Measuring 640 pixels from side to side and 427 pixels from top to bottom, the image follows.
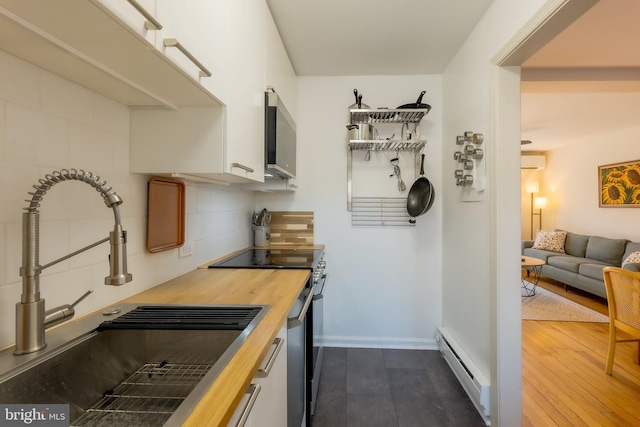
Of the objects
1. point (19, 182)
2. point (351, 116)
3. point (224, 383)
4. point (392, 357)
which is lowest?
point (392, 357)

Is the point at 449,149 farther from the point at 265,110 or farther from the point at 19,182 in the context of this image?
the point at 19,182

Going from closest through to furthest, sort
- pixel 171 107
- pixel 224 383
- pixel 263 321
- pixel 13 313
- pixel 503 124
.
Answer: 1. pixel 224 383
2. pixel 13 313
3. pixel 263 321
4. pixel 171 107
5. pixel 503 124

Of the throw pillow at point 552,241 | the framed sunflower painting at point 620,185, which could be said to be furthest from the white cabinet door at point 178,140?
the throw pillow at point 552,241

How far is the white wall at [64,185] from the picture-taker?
722 millimetres

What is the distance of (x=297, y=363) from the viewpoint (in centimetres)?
132

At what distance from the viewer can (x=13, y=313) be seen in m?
0.73

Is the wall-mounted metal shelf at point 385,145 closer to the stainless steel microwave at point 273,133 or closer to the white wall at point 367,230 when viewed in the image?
the white wall at point 367,230

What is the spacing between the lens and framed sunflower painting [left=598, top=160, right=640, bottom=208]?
4.18 meters

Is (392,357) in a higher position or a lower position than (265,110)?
lower

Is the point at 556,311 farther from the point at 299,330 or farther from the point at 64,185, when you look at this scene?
the point at 64,185

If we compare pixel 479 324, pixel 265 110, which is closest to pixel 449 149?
pixel 479 324

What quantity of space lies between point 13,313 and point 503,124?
212 centimetres

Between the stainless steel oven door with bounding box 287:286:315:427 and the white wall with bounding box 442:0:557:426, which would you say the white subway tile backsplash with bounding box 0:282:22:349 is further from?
the white wall with bounding box 442:0:557:426

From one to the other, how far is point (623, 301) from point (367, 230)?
1961mm
